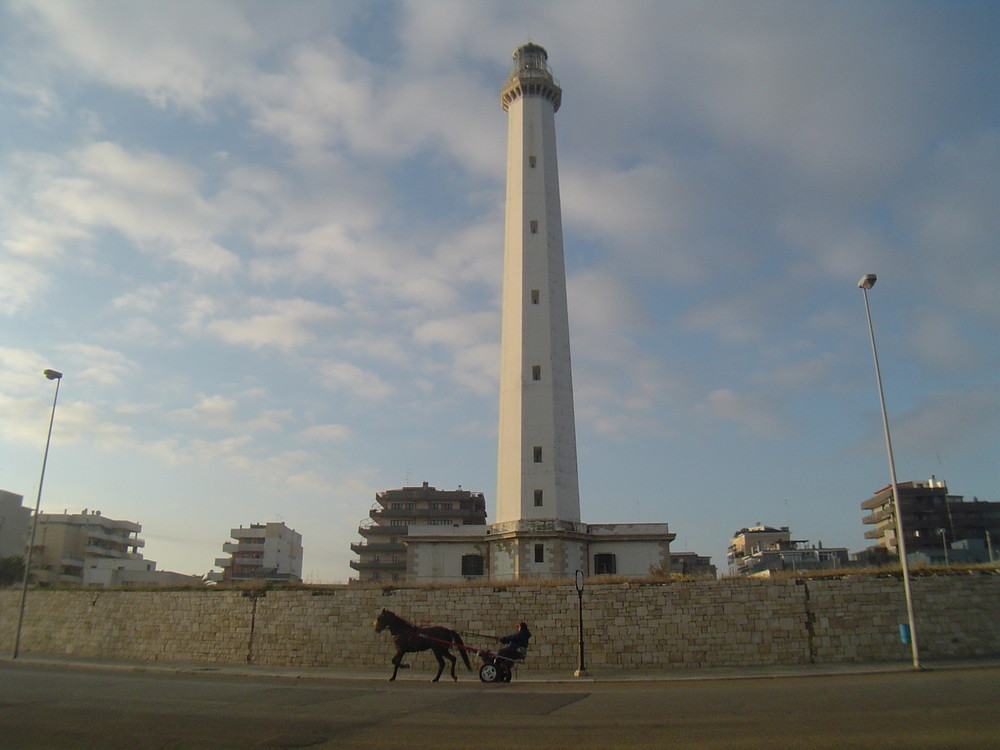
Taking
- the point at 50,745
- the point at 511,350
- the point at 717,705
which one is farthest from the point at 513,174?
the point at 50,745

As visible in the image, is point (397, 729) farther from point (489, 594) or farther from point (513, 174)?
point (513, 174)

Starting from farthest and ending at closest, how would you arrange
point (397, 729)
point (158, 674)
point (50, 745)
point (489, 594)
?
1. point (489, 594)
2. point (158, 674)
3. point (397, 729)
4. point (50, 745)

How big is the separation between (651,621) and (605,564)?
1467cm

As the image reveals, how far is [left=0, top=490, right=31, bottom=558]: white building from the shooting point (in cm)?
7006

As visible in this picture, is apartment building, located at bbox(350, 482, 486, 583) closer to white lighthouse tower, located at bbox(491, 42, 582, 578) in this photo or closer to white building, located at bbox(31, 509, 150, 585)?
white building, located at bbox(31, 509, 150, 585)

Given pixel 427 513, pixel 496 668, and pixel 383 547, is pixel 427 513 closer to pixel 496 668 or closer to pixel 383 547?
pixel 383 547

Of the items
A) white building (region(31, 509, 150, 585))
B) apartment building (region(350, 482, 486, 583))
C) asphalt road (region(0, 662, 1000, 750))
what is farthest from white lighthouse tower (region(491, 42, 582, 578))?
white building (region(31, 509, 150, 585))

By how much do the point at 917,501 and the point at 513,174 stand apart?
6546 centimetres

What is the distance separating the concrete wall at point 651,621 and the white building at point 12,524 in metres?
58.9

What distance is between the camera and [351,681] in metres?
18.8

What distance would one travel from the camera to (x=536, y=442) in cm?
3553

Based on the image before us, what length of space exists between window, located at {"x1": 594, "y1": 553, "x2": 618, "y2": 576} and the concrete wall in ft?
45.6

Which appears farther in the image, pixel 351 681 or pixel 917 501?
pixel 917 501

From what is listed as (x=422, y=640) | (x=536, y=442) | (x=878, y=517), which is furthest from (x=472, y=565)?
(x=878, y=517)
